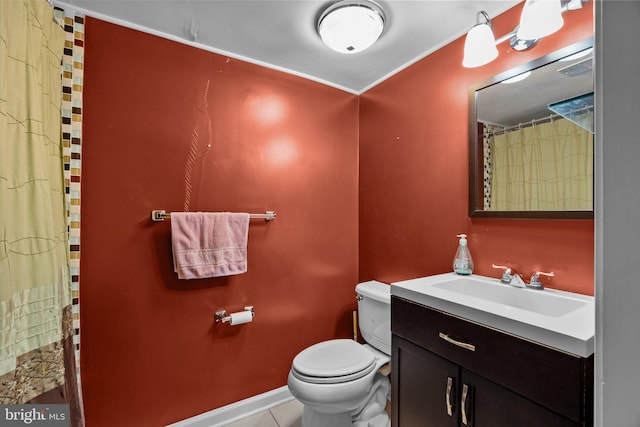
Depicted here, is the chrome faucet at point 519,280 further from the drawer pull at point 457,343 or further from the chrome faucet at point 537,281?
the drawer pull at point 457,343

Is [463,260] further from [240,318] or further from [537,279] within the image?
[240,318]

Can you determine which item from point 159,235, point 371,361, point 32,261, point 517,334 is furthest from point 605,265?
point 159,235

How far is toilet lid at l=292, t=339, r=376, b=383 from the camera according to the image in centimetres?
145

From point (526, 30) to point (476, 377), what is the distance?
130 centimetres

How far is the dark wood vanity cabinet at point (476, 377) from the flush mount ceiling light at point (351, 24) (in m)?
1.27

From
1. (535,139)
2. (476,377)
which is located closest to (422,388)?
(476,377)

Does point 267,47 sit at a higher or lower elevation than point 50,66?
higher

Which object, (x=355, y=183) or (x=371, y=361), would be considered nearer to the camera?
(x=371, y=361)

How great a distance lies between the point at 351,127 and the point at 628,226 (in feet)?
6.68

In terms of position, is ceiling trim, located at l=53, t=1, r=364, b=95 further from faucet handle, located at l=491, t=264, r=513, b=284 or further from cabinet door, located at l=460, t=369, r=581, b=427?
cabinet door, located at l=460, t=369, r=581, b=427

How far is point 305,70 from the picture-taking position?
80.4 inches

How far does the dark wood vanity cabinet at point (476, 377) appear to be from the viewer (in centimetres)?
80

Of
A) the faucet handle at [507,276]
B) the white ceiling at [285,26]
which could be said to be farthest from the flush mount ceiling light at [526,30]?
the faucet handle at [507,276]

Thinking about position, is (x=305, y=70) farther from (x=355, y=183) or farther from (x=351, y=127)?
(x=355, y=183)
